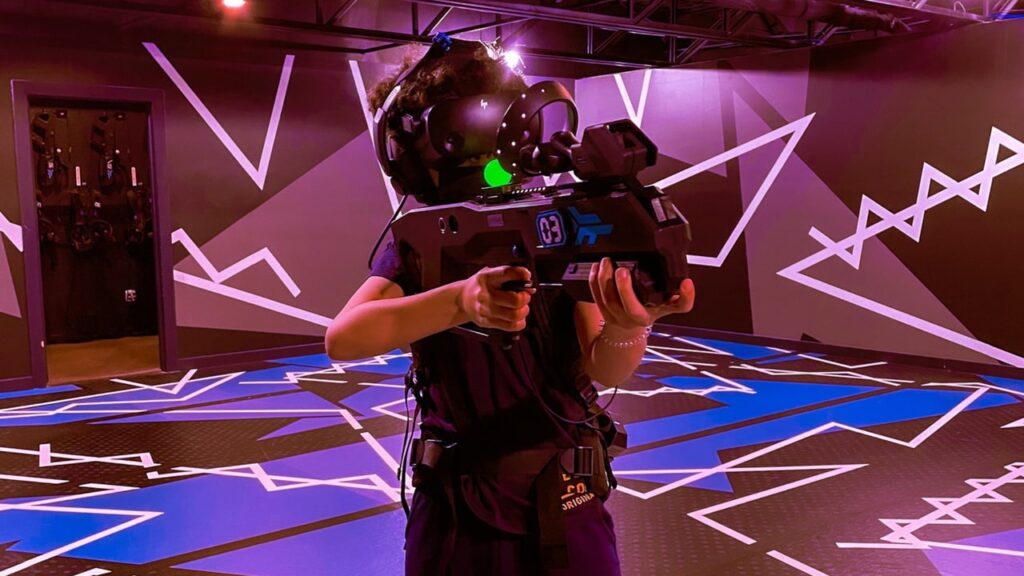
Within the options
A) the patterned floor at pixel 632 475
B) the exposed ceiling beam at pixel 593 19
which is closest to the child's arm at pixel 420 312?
the patterned floor at pixel 632 475

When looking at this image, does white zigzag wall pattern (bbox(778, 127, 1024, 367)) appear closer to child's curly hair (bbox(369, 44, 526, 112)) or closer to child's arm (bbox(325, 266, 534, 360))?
child's curly hair (bbox(369, 44, 526, 112))

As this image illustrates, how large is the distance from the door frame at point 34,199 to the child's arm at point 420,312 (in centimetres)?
549

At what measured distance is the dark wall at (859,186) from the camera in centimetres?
578

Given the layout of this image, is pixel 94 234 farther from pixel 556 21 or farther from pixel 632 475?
pixel 632 475

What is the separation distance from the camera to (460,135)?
1233 mm

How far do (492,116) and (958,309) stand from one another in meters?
5.93

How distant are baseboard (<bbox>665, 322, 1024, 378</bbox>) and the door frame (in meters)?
4.69

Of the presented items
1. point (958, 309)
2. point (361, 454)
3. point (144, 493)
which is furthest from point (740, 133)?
point (144, 493)

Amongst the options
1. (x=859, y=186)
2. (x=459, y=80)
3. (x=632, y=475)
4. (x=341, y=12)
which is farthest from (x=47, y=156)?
(x=459, y=80)

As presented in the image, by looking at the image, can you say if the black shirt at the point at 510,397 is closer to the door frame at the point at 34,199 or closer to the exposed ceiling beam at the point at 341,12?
the exposed ceiling beam at the point at 341,12

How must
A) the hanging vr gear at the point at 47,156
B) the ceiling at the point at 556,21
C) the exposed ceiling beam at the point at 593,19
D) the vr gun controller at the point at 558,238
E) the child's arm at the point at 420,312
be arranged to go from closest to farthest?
the vr gun controller at the point at 558,238
the child's arm at the point at 420,312
the exposed ceiling beam at the point at 593,19
the ceiling at the point at 556,21
the hanging vr gear at the point at 47,156

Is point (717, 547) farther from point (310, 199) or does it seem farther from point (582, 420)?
point (310, 199)

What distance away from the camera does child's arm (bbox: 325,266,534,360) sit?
3.51 ft

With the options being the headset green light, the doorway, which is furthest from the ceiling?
the headset green light
